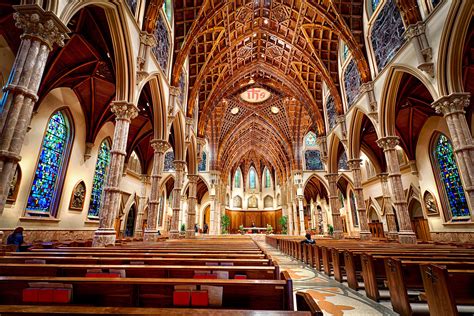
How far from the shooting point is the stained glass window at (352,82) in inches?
542

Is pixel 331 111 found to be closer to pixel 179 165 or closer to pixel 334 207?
pixel 334 207

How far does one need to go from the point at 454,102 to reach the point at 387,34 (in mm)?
5393

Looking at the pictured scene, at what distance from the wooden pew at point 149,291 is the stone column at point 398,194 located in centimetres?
1074

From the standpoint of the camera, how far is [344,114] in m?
15.4

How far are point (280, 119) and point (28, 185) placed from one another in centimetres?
2399

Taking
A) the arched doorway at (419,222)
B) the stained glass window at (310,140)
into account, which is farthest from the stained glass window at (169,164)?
the arched doorway at (419,222)

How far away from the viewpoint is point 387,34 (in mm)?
10859

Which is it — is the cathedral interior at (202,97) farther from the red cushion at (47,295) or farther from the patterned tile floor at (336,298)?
the patterned tile floor at (336,298)

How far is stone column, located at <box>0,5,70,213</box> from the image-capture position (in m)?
4.01

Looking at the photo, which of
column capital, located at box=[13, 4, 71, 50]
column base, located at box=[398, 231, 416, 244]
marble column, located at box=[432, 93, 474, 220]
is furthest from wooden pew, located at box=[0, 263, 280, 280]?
column base, located at box=[398, 231, 416, 244]

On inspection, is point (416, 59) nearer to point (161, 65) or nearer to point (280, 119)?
point (161, 65)

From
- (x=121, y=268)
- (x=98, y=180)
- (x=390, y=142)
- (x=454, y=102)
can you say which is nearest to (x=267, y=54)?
(x=390, y=142)

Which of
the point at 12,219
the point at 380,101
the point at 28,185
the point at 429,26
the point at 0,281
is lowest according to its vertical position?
the point at 0,281

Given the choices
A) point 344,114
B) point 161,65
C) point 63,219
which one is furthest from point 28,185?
point 344,114
